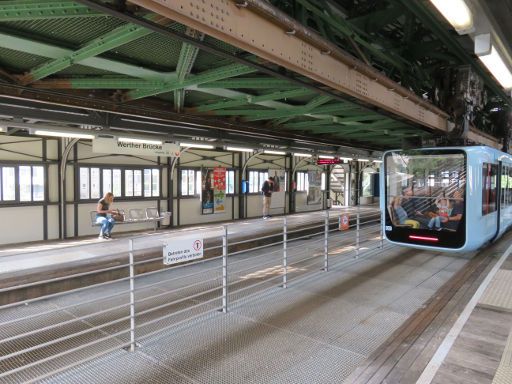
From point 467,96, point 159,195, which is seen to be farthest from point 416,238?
point 159,195

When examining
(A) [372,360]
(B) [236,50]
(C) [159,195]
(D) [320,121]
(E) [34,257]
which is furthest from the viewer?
(C) [159,195]

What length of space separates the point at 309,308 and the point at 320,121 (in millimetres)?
4302

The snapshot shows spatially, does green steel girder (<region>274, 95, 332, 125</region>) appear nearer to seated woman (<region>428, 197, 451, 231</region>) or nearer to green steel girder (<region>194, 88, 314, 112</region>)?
green steel girder (<region>194, 88, 314, 112</region>)

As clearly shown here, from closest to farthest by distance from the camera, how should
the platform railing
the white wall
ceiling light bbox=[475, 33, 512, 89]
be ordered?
the platform railing, ceiling light bbox=[475, 33, 512, 89], the white wall

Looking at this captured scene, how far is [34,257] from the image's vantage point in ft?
22.9

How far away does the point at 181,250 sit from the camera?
4.38 metres

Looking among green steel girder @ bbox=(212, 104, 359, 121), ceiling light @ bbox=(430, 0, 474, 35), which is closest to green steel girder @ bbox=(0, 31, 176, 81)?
green steel girder @ bbox=(212, 104, 359, 121)

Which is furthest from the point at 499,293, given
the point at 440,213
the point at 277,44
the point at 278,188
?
the point at 278,188

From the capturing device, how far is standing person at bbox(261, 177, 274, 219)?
49.6ft

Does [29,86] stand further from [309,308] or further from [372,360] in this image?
[372,360]

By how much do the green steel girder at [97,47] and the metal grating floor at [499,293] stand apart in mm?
4951

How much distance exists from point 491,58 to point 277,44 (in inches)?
109

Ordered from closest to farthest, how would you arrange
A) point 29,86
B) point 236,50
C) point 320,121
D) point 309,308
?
point 236,50 < point 29,86 < point 309,308 < point 320,121

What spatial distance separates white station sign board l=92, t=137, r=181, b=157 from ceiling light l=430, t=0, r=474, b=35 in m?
6.40
